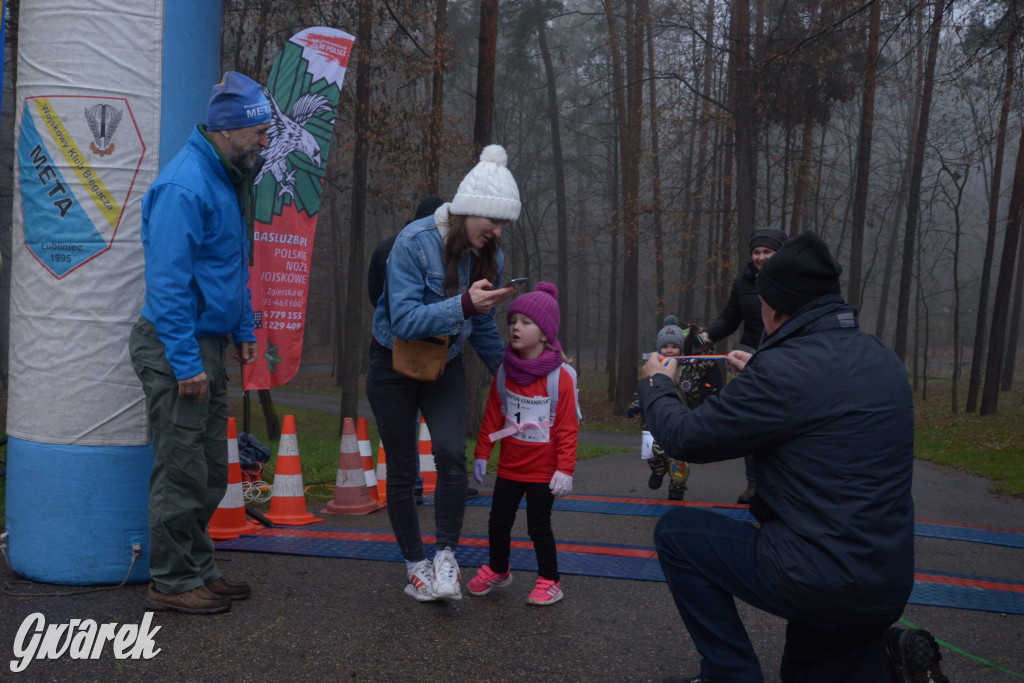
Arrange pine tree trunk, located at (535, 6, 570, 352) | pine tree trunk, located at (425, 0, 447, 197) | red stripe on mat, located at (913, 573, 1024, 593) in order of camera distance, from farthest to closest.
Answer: pine tree trunk, located at (535, 6, 570, 352) < pine tree trunk, located at (425, 0, 447, 197) < red stripe on mat, located at (913, 573, 1024, 593)

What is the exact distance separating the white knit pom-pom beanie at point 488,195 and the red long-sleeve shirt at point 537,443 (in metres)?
0.92

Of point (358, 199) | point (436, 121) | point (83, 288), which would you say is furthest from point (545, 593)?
point (358, 199)

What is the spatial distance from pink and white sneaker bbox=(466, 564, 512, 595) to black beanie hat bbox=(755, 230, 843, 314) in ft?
7.55

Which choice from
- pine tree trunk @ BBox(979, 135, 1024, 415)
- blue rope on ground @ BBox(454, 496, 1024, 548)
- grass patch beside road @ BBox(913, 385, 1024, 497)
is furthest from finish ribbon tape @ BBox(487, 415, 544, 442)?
pine tree trunk @ BBox(979, 135, 1024, 415)

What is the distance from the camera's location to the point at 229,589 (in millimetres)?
4348

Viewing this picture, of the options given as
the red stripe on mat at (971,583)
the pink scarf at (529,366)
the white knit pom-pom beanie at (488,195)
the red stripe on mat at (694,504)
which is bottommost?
the red stripe on mat at (694,504)

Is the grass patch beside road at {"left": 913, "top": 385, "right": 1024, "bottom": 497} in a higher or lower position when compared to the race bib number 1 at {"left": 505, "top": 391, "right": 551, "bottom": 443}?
lower

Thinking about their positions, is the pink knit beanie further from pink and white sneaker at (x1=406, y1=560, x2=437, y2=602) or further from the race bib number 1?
pink and white sneaker at (x1=406, y1=560, x2=437, y2=602)

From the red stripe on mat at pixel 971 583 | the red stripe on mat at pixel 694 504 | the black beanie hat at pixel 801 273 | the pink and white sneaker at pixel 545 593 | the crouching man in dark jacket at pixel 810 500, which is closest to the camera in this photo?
the crouching man in dark jacket at pixel 810 500

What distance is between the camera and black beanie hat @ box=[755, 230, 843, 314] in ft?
9.66

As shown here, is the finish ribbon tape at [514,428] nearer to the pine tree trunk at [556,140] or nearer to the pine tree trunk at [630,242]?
the pine tree trunk at [630,242]

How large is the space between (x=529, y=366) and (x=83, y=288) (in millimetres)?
2330

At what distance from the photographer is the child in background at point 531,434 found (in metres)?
4.47

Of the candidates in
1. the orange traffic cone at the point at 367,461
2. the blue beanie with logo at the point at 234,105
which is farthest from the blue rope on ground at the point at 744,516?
the blue beanie with logo at the point at 234,105
